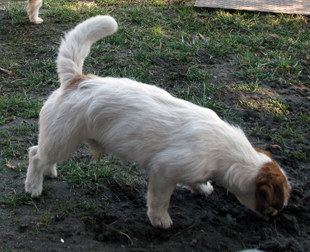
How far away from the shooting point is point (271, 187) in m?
2.80

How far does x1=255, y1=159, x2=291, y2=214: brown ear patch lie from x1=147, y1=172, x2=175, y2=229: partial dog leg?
2.24 ft

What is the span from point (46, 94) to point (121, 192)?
2.17 metres

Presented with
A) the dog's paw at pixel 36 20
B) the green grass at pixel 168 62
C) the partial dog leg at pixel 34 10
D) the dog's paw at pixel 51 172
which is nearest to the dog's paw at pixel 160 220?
the green grass at pixel 168 62

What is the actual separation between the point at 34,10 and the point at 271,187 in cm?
552

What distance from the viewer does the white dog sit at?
2.83 metres

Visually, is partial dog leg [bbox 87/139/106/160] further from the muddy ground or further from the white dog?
the muddy ground

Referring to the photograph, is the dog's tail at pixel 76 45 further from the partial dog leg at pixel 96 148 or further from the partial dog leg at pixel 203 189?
the partial dog leg at pixel 203 189

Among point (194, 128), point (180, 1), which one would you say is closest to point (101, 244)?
point (194, 128)

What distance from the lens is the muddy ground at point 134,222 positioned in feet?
10.1

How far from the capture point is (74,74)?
3.20 metres

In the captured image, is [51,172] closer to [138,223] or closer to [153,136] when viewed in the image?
[138,223]

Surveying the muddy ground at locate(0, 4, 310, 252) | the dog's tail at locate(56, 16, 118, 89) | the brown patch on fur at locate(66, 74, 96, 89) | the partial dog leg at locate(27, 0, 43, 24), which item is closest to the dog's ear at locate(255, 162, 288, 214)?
the muddy ground at locate(0, 4, 310, 252)

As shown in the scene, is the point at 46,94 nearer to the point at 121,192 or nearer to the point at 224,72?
the point at 121,192

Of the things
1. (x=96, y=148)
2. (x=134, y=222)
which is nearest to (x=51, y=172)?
(x=96, y=148)
